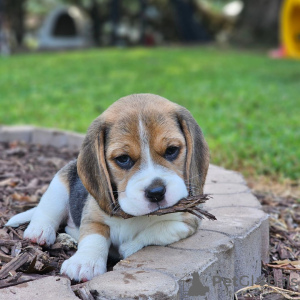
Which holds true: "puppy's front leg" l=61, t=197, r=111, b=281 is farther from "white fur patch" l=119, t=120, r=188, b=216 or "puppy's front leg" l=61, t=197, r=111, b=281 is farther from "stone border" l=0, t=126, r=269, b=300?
"white fur patch" l=119, t=120, r=188, b=216

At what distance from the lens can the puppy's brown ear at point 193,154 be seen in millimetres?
3846

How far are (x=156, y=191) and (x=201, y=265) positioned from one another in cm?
54

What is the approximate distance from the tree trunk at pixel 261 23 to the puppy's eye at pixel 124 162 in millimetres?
22431

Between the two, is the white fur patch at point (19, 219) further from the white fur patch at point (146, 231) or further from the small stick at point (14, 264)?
the white fur patch at point (146, 231)

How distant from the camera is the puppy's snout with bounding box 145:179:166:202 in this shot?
133 inches

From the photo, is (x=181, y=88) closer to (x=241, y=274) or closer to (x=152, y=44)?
(x=241, y=274)

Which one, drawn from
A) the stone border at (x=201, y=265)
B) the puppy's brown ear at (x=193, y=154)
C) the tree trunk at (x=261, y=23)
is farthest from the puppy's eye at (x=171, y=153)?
the tree trunk at (x=261, y=23)

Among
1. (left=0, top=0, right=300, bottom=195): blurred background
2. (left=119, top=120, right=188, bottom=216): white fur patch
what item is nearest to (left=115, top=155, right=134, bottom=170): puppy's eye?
(left=119, top=120, right=188, bottom=216): white fur patch

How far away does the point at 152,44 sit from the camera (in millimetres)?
26797

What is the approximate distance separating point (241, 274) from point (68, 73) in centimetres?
1325

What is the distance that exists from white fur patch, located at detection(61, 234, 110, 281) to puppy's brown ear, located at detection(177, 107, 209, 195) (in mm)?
733

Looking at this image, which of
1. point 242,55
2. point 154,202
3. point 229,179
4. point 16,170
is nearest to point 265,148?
point 229,179

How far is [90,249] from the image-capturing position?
3.71m

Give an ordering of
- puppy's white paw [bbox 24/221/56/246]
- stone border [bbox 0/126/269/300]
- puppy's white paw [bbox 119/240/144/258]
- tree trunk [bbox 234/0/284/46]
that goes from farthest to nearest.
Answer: tree trunk [bbox 234/0/284/46] → puppy's white paw [bbox 24/221/56/246] → puppy's white paw [bbox 119/240/144/258] → stone border [bbox 0/126/269/300]
